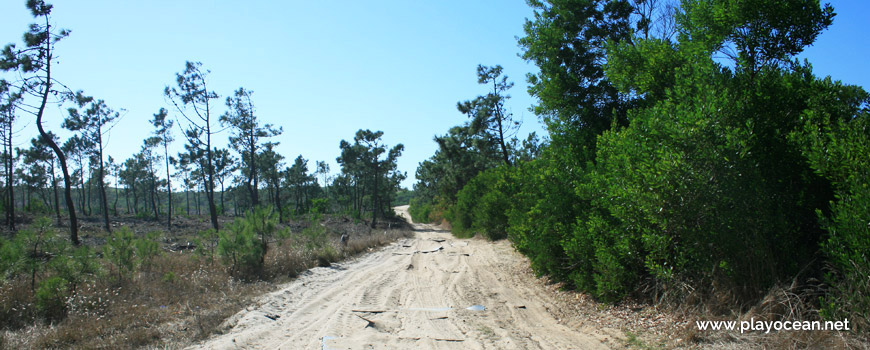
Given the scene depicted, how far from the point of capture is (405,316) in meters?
6.96

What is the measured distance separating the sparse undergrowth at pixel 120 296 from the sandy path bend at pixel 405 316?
0.64 m

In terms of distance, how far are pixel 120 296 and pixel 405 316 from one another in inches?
195

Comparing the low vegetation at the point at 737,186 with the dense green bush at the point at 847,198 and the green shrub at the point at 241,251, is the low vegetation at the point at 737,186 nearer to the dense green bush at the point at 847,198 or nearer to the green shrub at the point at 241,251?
the dense green bush at the point at 847,198

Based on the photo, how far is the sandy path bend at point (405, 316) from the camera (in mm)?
5551

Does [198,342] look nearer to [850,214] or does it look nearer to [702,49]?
[850,214]

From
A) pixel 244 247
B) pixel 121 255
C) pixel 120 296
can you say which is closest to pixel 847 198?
pixel 120 296

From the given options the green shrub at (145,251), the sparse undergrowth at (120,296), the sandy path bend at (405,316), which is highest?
the green shrub at (145,251)

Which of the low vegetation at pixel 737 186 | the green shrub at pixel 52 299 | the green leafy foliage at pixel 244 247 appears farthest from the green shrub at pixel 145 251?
the low vegetation at pixel 737 186

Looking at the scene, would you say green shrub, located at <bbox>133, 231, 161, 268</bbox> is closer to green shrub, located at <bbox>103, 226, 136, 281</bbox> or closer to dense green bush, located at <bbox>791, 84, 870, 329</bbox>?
green shrub, located at <bbox>103, 226, 136, 281</bbox>

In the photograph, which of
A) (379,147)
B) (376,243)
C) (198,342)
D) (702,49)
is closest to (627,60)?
(702,49)

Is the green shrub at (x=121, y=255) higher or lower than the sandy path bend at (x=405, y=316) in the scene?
higher

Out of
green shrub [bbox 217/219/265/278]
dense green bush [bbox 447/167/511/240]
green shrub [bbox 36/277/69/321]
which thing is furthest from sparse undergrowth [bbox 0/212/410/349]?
dense green bush [bbox 447/167/511/240]

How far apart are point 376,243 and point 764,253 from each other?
1694cm

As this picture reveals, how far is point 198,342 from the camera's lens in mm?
5598
